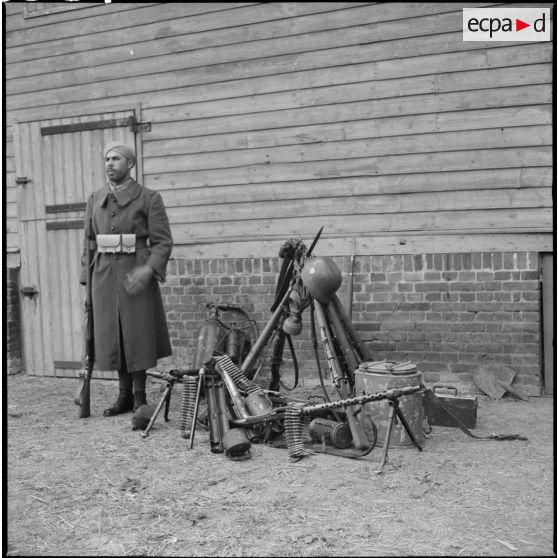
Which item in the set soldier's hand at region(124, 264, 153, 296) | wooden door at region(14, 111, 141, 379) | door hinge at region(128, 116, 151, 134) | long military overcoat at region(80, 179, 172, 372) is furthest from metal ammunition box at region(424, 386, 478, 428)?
door hinge at region(128, 116, 151, 134)

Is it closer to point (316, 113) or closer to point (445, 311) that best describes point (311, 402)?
point (445, 311)

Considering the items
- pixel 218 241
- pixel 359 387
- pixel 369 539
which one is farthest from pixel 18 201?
pixel 369 539

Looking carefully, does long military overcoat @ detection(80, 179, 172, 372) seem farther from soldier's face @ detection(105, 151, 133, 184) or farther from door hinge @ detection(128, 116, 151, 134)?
door hinge @ detection(128, 116, 151, 134)

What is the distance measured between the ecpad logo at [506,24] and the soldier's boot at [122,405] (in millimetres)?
3965

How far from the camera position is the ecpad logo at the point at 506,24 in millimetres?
5160

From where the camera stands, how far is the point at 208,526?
2920 millimetres

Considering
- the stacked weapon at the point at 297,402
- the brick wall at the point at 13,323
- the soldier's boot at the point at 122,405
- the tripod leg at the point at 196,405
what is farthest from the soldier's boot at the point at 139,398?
the brick wall at the point at 13,323

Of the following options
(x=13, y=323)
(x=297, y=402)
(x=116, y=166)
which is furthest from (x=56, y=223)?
(x=297, y=402)

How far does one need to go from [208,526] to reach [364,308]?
3109 mm

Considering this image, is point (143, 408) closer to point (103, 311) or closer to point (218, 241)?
point (103, 311)

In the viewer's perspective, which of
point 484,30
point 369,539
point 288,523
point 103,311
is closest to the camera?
point 369,539

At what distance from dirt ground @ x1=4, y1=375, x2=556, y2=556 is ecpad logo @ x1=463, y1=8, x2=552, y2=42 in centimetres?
299

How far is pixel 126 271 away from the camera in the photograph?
4973 millimetres

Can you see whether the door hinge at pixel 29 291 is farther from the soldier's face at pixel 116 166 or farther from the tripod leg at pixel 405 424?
the tripod leg at pixel 405 424
